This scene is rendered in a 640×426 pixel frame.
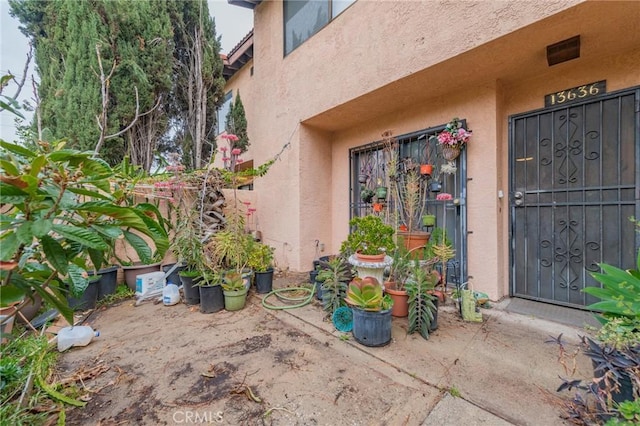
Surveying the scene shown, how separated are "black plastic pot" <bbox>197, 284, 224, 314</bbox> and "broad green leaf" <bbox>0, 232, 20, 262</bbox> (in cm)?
242

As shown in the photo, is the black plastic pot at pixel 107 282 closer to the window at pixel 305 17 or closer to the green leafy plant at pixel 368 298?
the green leafy plant at pixel 368 298

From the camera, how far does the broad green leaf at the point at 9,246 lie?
2.37 ft

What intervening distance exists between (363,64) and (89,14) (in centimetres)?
458

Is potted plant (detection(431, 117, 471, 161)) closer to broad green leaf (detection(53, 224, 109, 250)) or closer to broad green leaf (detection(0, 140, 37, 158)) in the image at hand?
broad green leaf (detection(53, 224, 109, 250))

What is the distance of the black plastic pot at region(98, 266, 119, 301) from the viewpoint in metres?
3.46

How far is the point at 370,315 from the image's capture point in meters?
2.19

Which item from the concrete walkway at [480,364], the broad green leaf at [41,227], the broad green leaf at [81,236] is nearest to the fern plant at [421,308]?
the concrete walkway at [480,364]

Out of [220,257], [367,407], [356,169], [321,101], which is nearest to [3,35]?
[220,257]

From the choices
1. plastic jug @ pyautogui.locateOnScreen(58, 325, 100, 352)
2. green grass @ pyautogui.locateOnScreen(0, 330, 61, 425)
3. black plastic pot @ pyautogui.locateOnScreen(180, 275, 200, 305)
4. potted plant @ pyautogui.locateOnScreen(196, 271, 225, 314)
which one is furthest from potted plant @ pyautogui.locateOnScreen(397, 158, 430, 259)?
plastic jug @ pyautogui.locateOnScreen(58, 325, 100, 352)

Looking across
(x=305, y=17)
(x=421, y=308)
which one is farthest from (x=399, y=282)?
(x=305, y=17)

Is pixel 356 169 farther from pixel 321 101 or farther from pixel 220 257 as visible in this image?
pixel 220 257

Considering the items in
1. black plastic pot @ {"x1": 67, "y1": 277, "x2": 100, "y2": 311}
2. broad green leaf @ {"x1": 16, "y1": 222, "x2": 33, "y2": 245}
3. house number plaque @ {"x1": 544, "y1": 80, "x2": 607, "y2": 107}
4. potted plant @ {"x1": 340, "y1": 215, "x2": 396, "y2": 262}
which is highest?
house number plaque @ {"x1": 544, "y1": 80, "x2": 607, "y2": 107}

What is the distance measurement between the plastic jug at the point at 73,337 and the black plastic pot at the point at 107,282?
1.32m

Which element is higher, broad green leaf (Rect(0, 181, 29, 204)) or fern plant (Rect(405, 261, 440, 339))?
broad green leaf (Rect(0, 181, 29, 204))
